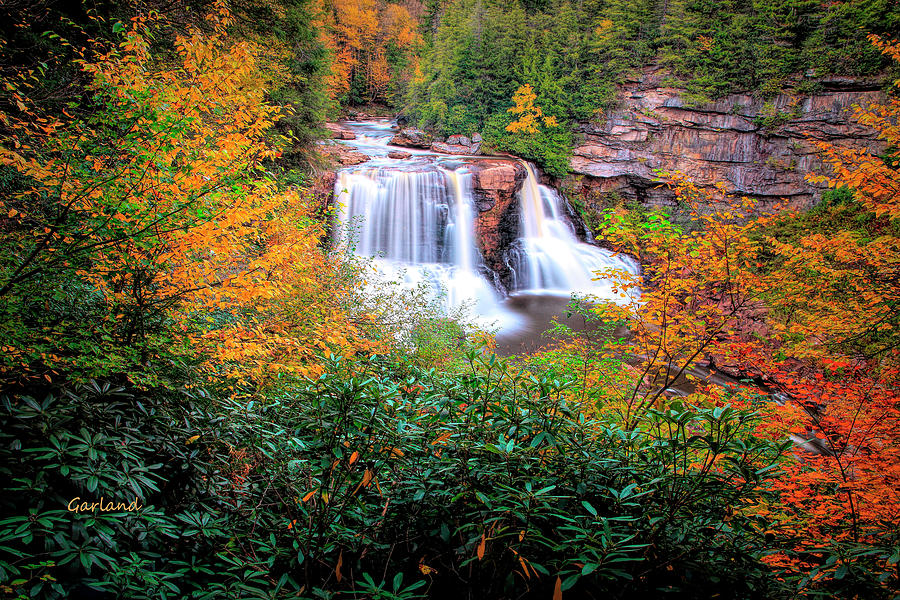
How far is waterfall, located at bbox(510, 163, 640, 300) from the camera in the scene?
16.4 m

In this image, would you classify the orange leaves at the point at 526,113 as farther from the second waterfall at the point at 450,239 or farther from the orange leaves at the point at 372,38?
the orange leaves at the point at 372,38

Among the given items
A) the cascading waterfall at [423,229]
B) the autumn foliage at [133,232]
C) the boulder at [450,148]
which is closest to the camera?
the autumn foliage at [133,232]

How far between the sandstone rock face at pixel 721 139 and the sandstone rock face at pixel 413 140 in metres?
7.97

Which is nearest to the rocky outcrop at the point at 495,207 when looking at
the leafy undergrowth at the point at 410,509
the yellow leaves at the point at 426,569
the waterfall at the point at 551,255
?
the waterfall at the point at 551,255

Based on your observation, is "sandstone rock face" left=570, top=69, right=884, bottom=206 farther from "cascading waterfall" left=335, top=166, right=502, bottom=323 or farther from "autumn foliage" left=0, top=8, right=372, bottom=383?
"autumn foliage" left=0, top=8, right=372, bottom=383

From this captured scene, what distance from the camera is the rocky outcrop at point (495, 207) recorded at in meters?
15.7

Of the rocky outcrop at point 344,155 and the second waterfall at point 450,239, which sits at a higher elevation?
the rocky outcrop at point 344,155

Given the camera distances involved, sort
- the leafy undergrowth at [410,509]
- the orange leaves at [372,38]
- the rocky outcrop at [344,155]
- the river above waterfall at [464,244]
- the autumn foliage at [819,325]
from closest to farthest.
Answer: the leafy undergrowth at [410,509], the autumn foliage at [819,325], the river above waterfall at [464,244], the rocky outcrop at [344,155], the orange leaves at [372,38]

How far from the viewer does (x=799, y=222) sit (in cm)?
1539

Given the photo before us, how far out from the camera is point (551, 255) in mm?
16938

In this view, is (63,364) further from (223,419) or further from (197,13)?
(197,13)

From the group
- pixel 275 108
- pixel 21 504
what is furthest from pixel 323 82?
A: pixel 21 504

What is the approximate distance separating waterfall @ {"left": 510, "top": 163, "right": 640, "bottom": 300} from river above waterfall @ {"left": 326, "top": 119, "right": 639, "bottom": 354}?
4 cm

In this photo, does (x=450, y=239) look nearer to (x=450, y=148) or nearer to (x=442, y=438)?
(x=450, y=148)
